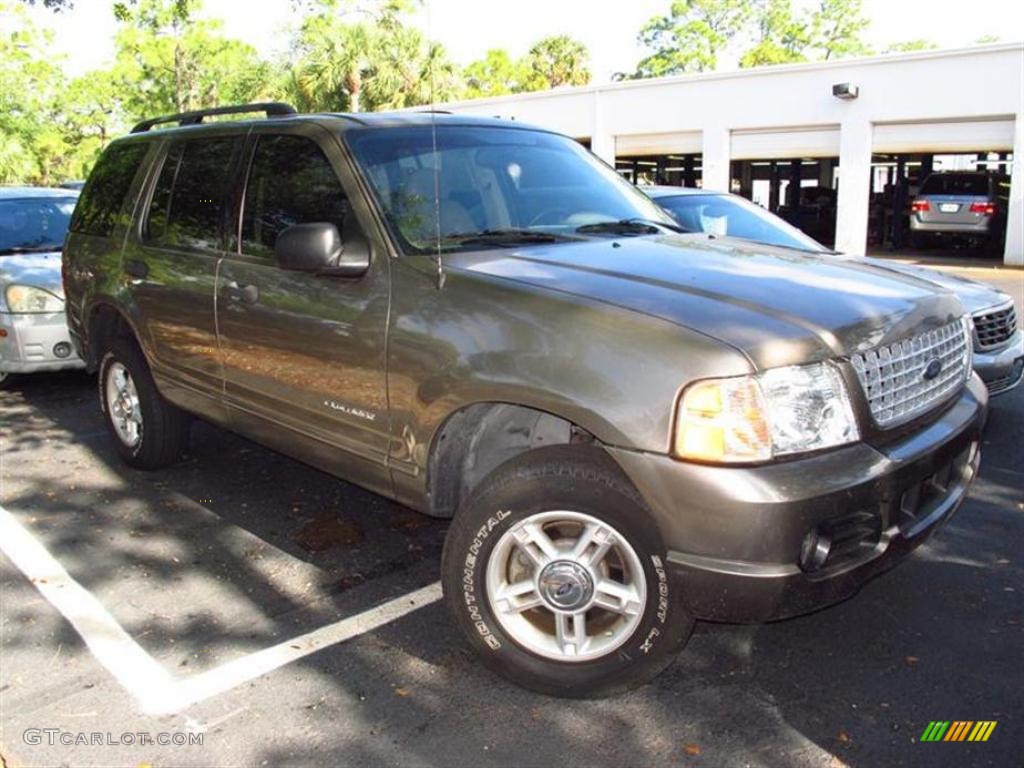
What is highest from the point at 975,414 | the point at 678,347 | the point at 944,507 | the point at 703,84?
the point at 703,84

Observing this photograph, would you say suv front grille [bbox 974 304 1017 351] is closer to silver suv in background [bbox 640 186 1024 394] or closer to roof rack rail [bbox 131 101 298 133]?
silver suv in background [bbox 640 186 1024 394]

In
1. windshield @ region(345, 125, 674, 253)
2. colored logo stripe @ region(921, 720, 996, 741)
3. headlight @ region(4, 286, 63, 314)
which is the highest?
windshield @ region(345, 125, 674, 253)

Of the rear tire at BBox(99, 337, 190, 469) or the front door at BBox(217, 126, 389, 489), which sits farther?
the rear tire at BBox(99, 337, 190, 469)

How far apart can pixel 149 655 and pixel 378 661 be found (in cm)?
87

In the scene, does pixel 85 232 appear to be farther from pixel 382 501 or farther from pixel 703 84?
pixel 703 84

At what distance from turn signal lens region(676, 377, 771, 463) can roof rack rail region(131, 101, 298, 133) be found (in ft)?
9.24

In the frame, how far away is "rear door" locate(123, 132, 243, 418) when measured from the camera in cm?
450

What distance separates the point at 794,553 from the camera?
271 centimetres

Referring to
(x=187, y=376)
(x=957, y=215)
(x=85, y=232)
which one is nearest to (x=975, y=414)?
(x=187, y=376)

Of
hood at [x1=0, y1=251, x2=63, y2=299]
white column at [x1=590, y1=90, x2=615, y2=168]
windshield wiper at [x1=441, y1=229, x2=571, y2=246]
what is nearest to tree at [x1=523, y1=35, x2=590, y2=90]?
white column at [x1=590, y1=90, x2=615, y2=168]

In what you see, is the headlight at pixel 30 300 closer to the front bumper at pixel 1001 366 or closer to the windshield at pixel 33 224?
the windshield at pixel 33 224

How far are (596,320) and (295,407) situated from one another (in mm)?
1636

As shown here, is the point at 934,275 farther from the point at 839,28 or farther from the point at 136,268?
the point at 839,28

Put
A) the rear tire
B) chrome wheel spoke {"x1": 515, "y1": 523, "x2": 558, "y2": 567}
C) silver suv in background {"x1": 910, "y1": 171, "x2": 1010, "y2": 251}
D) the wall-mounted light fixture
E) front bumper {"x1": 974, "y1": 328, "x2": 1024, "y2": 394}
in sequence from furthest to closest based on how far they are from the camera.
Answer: silver suv in background {"x1": 910, "y1": 171, "x2": 1010, "y2": 251}
the wall-mounted light fixture
front bumper {"x1": 974, "y1": 328, "x2": 1024, "y2": 394}
the rear tire
chrome wheel spoke {"x1": 515, "y1": 523, "x2": 558, "y2": 567}
